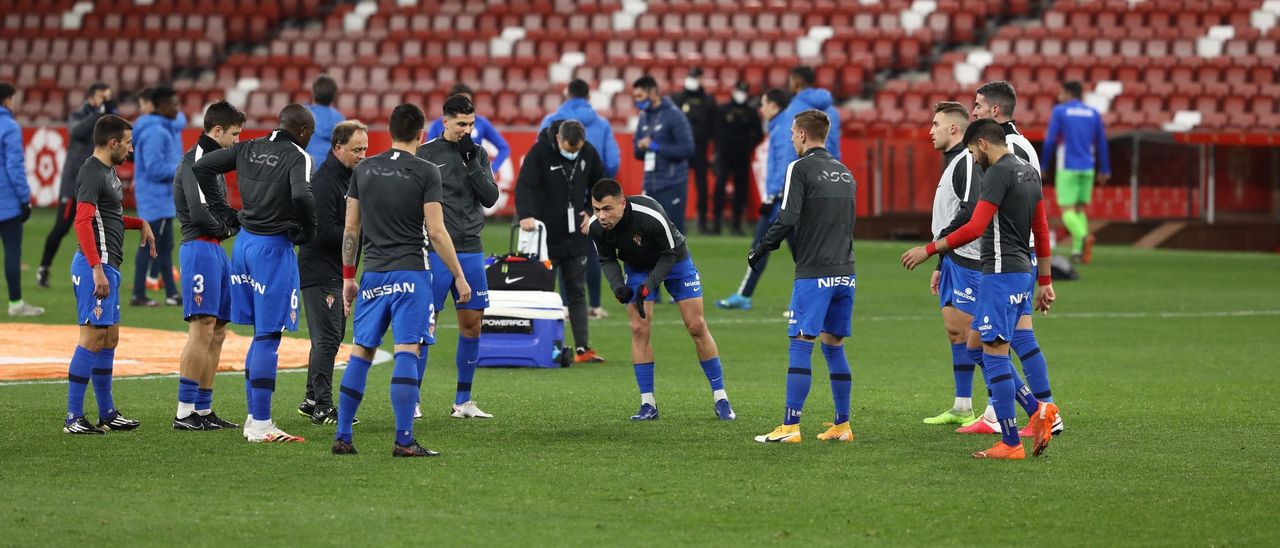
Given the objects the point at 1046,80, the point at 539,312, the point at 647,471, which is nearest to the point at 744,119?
the point at 1046,80

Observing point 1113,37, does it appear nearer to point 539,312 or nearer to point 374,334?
point 539,312

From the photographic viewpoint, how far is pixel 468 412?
10.0 metres

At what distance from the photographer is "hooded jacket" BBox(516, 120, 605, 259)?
535 inches

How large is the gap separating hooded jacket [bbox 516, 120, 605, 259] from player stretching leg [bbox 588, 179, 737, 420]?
351 cm

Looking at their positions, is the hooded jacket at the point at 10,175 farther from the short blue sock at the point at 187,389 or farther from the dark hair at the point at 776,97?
the short blue sock at the point at 187,389

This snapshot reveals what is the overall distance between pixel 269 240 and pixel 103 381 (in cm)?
129

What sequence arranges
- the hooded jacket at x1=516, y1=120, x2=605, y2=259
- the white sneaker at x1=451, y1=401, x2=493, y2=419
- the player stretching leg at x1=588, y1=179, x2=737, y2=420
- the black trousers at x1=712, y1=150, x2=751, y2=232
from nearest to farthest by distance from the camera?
the player stretching leg at x1=588, y1=179, x2=737, y2=420
the white sneaker at x1=451, y1=401, x2=493, y2=419
the hooded jacket at x1=516, y1=120, x2=605, y2=259
the black trousers at x1=712, y1=150, x2=751, y2=232

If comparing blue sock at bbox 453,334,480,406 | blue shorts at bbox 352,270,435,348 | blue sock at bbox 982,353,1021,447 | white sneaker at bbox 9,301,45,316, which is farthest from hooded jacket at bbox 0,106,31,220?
blue sock at bbox 982,353,1021,447

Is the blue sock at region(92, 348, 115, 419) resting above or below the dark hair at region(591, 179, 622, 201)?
below

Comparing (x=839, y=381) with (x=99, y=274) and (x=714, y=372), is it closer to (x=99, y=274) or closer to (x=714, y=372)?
(x=714, y=372)

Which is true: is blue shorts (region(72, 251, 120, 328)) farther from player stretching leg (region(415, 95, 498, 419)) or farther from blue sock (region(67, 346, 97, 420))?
player stretching leg (region(415, 95, 498, 419))

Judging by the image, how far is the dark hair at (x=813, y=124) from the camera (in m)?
9.05

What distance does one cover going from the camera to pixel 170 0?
118 feet

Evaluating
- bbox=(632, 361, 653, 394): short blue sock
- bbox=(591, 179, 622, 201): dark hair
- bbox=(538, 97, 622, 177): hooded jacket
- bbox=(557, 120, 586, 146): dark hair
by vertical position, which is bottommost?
bbox=(632, 361, 653, 394): short blue sock
